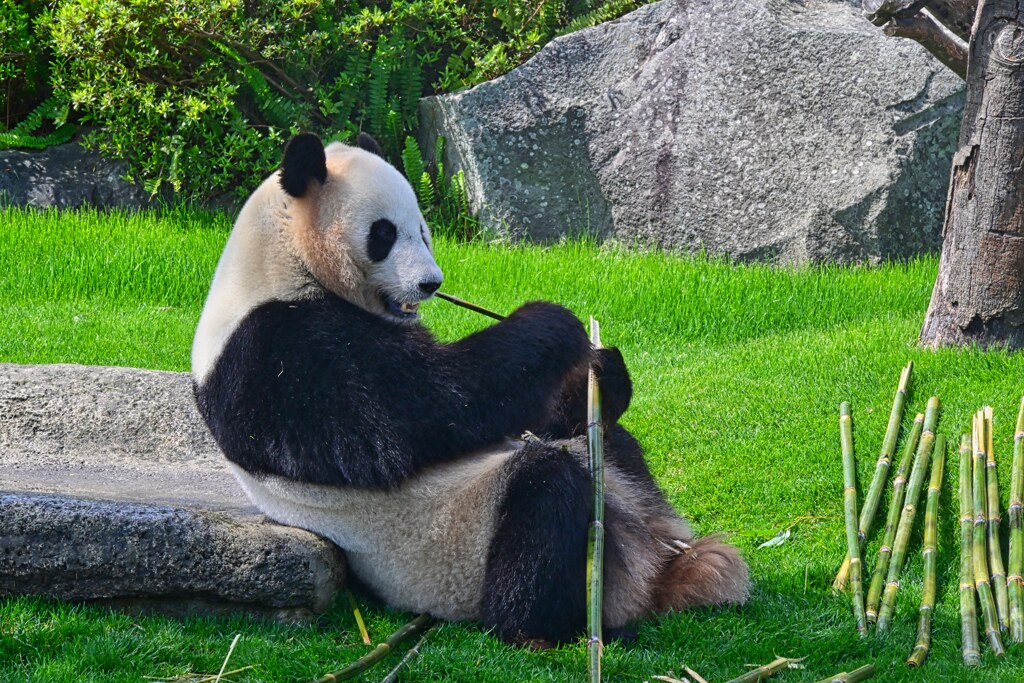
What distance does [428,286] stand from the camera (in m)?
4.07

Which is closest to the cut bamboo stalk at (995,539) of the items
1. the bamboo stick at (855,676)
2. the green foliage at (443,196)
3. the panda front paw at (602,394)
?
the bamboo stick at (855,676)

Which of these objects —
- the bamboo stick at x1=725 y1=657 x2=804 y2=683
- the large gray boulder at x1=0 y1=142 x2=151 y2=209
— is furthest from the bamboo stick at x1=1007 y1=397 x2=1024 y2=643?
the large gray boulder at x1=0 y1=142 x2=151 y2=209

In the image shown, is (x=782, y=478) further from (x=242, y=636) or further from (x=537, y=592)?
(x=242, y=636)

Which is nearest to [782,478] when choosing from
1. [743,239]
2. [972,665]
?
[972,665]

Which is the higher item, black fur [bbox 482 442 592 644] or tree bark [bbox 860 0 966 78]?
tree bark [bbox 860 0 966 78]

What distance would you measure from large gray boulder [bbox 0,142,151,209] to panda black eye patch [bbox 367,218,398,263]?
6.89 meters

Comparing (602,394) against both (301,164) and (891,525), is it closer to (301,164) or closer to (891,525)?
(301,164)

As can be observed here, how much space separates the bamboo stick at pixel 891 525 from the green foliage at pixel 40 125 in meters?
7.77

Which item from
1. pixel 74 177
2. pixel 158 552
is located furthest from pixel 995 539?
pixel 74 177

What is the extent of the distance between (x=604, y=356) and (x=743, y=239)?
509cm

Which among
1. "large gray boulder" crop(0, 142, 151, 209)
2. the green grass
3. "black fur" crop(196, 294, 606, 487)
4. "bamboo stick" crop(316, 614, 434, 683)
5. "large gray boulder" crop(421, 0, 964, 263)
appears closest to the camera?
"bamboo stick" crop(316, 614, 434, 683)

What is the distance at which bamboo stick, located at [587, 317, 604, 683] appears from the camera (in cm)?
352

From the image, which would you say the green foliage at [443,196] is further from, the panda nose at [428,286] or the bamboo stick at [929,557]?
the panda nose at [428,286]

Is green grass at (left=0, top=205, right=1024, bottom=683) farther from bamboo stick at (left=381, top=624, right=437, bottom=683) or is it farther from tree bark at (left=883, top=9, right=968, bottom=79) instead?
tree bark at (left=883, top=9, right=968, bottom=79)
